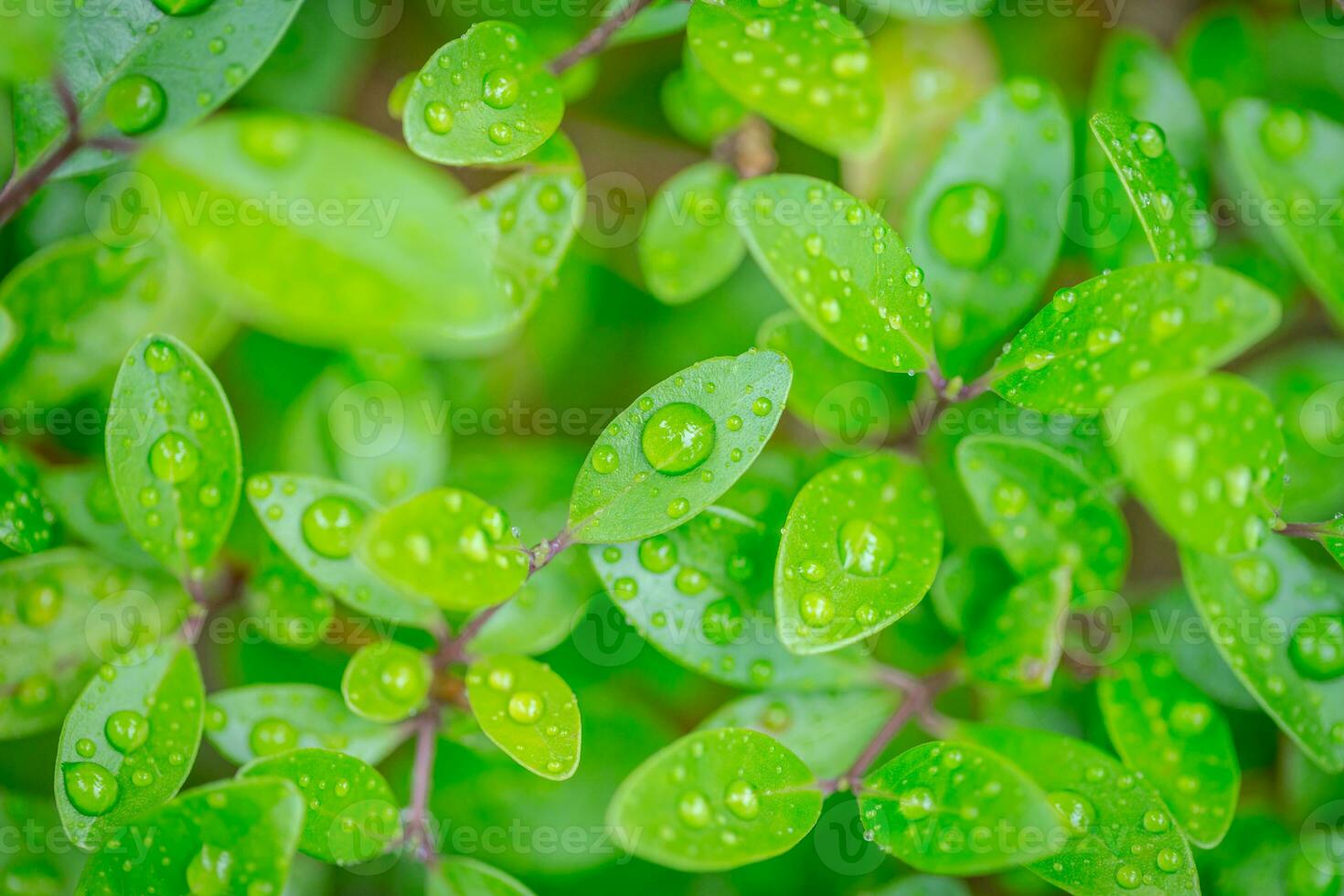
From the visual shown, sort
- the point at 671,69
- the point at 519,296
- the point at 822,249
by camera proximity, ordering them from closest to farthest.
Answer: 1. the point at 822,249
2. the point at 519,296
3. the point at 671,69

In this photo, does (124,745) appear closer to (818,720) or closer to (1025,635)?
(818,720)

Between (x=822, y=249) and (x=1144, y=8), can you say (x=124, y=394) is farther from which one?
(x=1144, y=8)

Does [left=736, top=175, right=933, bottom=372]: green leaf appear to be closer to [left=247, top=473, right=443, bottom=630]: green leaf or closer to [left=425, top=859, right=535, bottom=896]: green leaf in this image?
[left=247, top=473, right=443, bottom=630]: green leaf

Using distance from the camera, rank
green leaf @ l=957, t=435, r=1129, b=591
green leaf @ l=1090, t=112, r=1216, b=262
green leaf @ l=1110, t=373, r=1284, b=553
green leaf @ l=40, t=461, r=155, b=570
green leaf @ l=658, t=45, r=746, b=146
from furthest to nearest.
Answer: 1. green leaf @ l=658, t=45, r=746, b=146
2. green leaf @ l=40, t=461, r=155, b=570
3. green leaf @ l=957, t=435, r=1129, b=591
4. green leaf @ l=1090, t=112, r=1216, b=262
5. green leaf @ l=1110, t=373, r=1284, b=553

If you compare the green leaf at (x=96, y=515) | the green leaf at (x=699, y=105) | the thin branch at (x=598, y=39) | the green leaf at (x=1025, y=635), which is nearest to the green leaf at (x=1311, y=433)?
the green leaf at (x=1025, y=635)

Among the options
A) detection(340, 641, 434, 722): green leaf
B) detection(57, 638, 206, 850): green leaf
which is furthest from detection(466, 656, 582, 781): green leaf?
detection(57, 638, 206, 850): green leaf

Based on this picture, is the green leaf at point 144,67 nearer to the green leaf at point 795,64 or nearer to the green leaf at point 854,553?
the green leaf at point 795,64

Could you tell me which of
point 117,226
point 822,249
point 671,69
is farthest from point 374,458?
point 671,69
